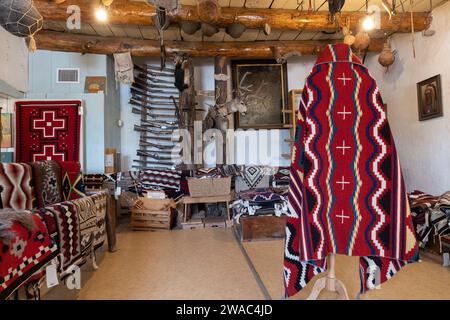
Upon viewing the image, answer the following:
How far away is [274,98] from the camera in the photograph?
4.82 m

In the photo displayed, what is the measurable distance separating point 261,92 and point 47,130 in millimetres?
3201

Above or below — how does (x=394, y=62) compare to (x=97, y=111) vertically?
above

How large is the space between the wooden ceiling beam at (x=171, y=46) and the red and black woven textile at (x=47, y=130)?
78cm

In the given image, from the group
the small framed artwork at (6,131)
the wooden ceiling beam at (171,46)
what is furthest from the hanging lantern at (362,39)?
the small framed artwork at (6,131)

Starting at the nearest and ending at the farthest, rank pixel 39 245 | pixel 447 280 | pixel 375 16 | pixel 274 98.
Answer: pixel 39 245, pixel 447 280, pixel 375 16, pixel 274 98

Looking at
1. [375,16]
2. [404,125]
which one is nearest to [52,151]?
[375,16]

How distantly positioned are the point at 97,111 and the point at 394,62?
4.20 m

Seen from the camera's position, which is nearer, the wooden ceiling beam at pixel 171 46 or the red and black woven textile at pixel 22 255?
the red and black woven textile at pixel 22 255

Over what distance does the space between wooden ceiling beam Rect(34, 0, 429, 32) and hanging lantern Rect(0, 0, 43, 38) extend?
1.58m

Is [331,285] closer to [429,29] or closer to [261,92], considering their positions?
[429,29]

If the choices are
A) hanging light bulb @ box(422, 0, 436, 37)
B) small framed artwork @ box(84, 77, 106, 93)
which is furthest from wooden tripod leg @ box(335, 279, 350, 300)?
small framed artwork @ box(84, 77, 106, 93)

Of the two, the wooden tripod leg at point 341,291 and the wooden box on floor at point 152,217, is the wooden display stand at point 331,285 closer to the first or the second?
the wooden tripod leg at point 341,291

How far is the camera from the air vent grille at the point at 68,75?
4.10 m
